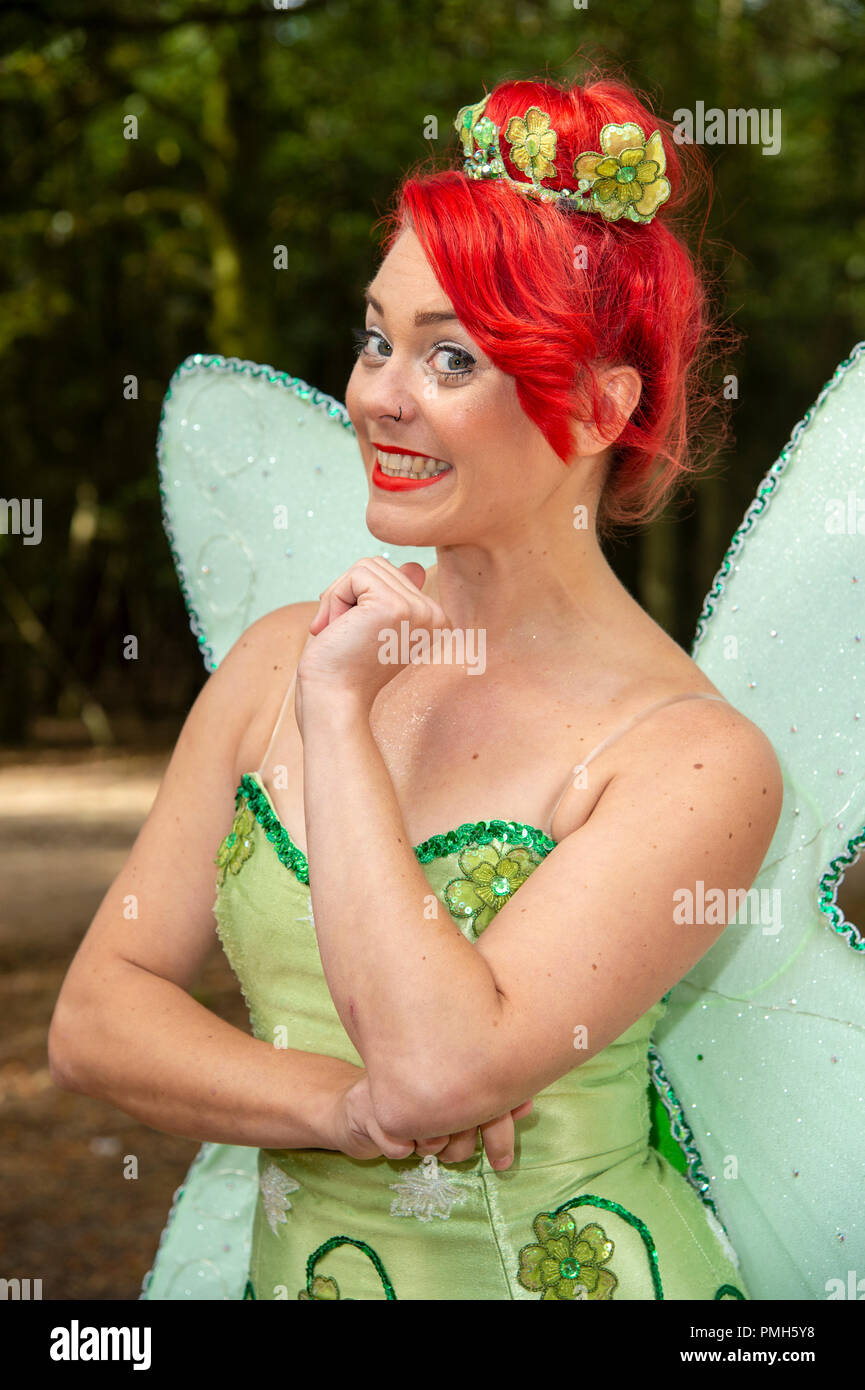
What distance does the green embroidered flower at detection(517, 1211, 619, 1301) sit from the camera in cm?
168

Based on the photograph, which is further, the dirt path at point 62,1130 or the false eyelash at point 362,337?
the dirt path at point 62,1130

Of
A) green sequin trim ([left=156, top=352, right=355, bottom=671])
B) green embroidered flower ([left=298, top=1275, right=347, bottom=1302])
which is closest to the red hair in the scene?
green sequin trim ([left=156, top=352, right=355, bottom=671])

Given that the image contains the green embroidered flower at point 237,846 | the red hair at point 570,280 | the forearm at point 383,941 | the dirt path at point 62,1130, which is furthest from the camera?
the dirt path at point 62,1130

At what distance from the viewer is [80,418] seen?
43.0 ft

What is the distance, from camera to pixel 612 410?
173 cm

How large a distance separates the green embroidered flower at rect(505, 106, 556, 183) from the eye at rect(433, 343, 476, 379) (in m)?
0.21

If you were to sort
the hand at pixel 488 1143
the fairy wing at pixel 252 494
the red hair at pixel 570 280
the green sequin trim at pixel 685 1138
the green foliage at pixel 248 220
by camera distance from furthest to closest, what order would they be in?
the green foliage at pixel 248 220, the fairy wing at pixel 252 494, the green sequin trim at pixel 685 1138, the red hair at pixel 570 280, the hand at pixel 488 1143

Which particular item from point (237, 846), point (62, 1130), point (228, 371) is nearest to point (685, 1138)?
point (237, 846)

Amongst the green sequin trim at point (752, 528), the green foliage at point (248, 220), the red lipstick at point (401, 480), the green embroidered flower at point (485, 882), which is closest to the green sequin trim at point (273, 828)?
the green embroidered flower at point (485, 882)

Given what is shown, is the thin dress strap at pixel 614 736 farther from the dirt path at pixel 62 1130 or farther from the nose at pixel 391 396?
the dirt path at pixel 62 1130

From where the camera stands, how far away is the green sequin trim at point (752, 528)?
6.13 ft

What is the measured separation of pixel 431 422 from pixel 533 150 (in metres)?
0.32

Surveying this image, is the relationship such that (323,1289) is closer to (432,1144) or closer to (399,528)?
(432,1144)

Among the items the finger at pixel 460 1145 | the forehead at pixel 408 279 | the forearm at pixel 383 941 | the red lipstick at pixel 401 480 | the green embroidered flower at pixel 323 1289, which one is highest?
the forehead at pixel 408 279
